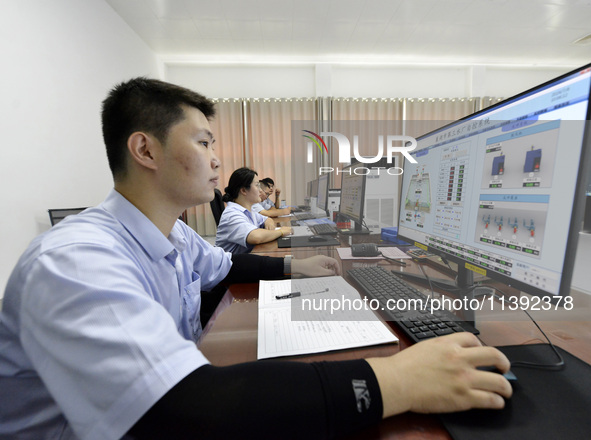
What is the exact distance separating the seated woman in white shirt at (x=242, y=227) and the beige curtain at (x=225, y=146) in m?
2.36

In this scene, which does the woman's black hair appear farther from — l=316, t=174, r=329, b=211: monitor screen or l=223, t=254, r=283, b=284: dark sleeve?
l=223, t=254, r=283, b=284: dark sleeve

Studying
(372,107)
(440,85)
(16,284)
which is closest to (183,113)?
(16,284)

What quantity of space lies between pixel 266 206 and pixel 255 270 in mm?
3730

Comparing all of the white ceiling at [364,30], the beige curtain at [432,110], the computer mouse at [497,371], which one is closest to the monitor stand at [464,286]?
the computer mouse at [497,371]

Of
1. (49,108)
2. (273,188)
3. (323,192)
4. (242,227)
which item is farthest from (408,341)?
(273,188)

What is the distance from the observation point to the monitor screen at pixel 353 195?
165 centimetres

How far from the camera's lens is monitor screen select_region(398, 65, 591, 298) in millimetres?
457

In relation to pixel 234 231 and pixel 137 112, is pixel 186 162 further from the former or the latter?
pixel 234 231

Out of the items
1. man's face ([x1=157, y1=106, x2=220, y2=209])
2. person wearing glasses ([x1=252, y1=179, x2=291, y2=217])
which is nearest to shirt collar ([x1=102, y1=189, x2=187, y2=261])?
man's face ([x1=157, y1=106, x2=220, y2=209])

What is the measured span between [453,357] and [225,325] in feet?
1.61

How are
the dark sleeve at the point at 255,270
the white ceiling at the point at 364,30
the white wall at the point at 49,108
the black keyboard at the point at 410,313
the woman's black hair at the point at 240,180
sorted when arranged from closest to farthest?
the black keyboard at the point at 410,313 < the dark sleeve at the point at 255,270 < the white wall at the point at 49,108 < the woman's black hair at the point at 240,180 < the white ceiling at the point at 364,30

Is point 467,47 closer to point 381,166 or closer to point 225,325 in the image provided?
point 381,166

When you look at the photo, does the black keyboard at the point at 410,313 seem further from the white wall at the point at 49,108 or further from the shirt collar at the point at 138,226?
the white wall at the point at 49,108

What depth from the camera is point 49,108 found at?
2.16 m
